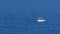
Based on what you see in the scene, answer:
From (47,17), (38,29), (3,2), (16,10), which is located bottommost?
(38,29)

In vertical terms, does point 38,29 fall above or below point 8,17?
below

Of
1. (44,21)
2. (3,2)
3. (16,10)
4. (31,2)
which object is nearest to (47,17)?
(44,21)

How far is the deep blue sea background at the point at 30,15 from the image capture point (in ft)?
7.13

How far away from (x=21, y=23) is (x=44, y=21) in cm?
37

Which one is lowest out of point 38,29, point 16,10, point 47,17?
point 38,29

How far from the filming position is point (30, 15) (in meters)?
2.18

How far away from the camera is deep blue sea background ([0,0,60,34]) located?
7.13 ft

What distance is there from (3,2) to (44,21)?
730 millimetres

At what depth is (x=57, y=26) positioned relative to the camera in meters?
2.19

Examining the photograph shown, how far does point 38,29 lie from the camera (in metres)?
2.19

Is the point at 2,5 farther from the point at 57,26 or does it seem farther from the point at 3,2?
the point at 57,26

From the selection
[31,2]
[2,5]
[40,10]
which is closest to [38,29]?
[40,10]

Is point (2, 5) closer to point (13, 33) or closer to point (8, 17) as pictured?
point (8, 17)

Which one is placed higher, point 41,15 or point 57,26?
point 41,15
